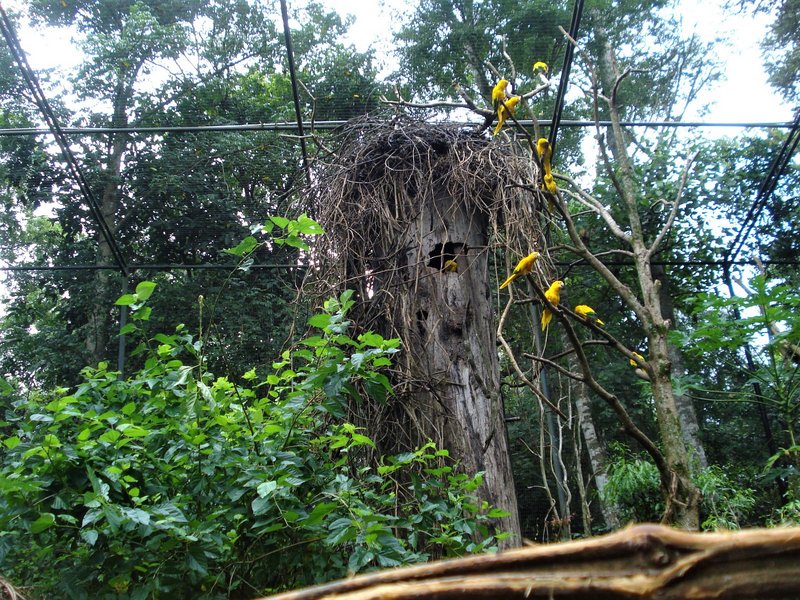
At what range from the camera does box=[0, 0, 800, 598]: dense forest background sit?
1456mm

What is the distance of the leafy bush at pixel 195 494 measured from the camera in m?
1.33

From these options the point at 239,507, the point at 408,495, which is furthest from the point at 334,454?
the point at 239,507

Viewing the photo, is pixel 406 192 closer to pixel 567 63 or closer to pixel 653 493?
pixel 567 63

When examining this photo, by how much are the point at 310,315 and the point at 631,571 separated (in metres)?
2.41

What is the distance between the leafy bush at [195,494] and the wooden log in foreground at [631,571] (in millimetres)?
962

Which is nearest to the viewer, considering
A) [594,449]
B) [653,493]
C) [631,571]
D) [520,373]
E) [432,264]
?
[631,571]

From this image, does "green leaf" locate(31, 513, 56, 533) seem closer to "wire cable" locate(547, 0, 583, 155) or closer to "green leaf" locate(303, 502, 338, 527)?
"green leaf" locate(303, 502, 338, 527)

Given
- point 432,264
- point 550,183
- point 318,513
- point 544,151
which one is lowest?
point 318,513

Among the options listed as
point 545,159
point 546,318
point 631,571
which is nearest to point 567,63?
point 545,159

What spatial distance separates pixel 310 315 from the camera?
8.86ft

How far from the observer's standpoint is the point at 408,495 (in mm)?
2072

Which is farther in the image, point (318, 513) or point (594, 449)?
point (594, 449)

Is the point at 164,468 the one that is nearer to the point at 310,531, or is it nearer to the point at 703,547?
the point at 310,531

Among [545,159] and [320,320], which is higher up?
[545,159]
